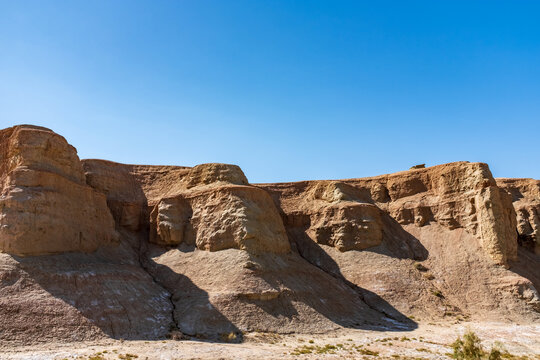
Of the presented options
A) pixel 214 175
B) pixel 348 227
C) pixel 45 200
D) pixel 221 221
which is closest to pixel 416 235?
pixel 348 227

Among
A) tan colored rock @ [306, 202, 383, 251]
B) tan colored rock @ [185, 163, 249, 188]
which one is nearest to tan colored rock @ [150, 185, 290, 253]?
tan colored rock @ [185, 163, 249, 188]

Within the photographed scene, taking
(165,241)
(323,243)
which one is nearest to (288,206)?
(323,243)

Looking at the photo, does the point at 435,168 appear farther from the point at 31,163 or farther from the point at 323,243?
the point at 31,163

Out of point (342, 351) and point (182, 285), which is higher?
point (182, 285)

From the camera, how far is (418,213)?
51.4 m

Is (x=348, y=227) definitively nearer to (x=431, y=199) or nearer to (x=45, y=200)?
(x=431, y=199)

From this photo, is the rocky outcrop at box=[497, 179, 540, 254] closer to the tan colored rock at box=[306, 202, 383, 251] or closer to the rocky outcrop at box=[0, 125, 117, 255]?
the tan colored rock at box=[306, 202, 383, 251]

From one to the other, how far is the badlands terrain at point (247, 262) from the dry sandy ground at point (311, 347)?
145mm

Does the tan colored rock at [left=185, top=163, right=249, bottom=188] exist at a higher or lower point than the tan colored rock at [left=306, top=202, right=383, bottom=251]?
higher

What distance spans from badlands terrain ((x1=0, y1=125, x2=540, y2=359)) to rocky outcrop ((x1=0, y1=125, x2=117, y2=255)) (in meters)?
0.10

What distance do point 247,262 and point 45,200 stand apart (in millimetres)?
15627

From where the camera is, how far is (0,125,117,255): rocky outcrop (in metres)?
31.4

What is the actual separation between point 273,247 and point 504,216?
23680mm

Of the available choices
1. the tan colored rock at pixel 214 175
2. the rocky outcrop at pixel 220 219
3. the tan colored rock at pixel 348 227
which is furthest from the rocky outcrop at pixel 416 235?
the tan colored rock at pixel 214 175
